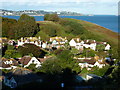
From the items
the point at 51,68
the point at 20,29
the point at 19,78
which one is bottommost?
the point at 19,78

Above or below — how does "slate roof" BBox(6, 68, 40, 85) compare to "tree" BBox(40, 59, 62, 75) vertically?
below

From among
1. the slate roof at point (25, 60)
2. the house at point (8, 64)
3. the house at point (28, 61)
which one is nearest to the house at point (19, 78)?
the house at point (8, 64)

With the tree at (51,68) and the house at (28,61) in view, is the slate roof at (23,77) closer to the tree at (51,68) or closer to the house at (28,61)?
the tree at (51,68)

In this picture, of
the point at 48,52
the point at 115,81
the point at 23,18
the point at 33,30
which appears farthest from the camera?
the point at 23,18

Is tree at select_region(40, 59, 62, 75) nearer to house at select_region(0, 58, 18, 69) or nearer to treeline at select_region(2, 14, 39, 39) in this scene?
house at select_region(0, 58, 18, 69)

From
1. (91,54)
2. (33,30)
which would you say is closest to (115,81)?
(91,54)

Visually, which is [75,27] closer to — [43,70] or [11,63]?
[11,63]

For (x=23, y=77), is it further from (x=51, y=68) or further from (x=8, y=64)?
(x=8, y=64)

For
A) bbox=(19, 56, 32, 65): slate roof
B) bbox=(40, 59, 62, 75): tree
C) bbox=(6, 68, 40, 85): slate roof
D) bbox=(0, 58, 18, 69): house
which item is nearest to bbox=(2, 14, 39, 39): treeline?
bbox=(19, 56, 32, 65): slate roof

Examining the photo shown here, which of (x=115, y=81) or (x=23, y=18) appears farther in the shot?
(x=23, y=18)

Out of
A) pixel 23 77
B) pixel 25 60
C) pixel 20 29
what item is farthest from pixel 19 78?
pixel 20 29

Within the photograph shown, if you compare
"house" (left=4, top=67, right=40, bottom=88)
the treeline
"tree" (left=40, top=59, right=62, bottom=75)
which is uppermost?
the treeline
